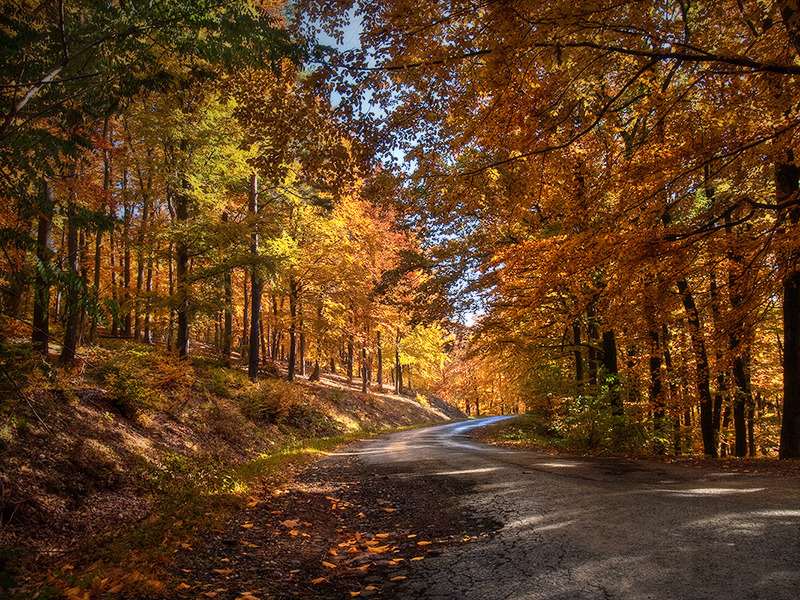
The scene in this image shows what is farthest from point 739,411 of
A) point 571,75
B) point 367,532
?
point 367,532

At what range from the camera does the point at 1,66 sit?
4422 millimetres

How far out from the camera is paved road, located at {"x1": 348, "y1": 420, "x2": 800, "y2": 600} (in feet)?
8.73

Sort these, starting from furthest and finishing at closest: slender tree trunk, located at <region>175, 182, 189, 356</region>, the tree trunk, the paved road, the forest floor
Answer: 1. slender tree trunk, located at <region>175, 182, 189, 356</region>
2. the tree trunk
3. the forest floor
4. the paved road

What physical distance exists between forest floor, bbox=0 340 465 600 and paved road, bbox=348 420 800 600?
1.92 m

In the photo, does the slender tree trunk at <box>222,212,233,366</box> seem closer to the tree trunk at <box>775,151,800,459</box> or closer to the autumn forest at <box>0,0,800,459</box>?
the autumn forest at <box>0,0,800,459</box>

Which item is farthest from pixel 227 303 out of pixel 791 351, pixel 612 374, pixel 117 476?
pixel 791 351

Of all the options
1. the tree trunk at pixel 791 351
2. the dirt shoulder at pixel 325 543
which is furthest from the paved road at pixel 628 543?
the tree trunk at pixel 791 351

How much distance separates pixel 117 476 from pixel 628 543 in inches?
242

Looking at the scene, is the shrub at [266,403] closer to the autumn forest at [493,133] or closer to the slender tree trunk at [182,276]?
the slender tree trunk at [182,276]

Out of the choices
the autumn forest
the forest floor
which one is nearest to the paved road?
the forest floor

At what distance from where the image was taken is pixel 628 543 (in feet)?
10.9

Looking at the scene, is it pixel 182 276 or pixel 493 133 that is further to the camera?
pixel 182 276

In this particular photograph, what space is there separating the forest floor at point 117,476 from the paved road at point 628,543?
6.31ft

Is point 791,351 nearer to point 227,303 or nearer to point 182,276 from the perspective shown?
point 227,303
